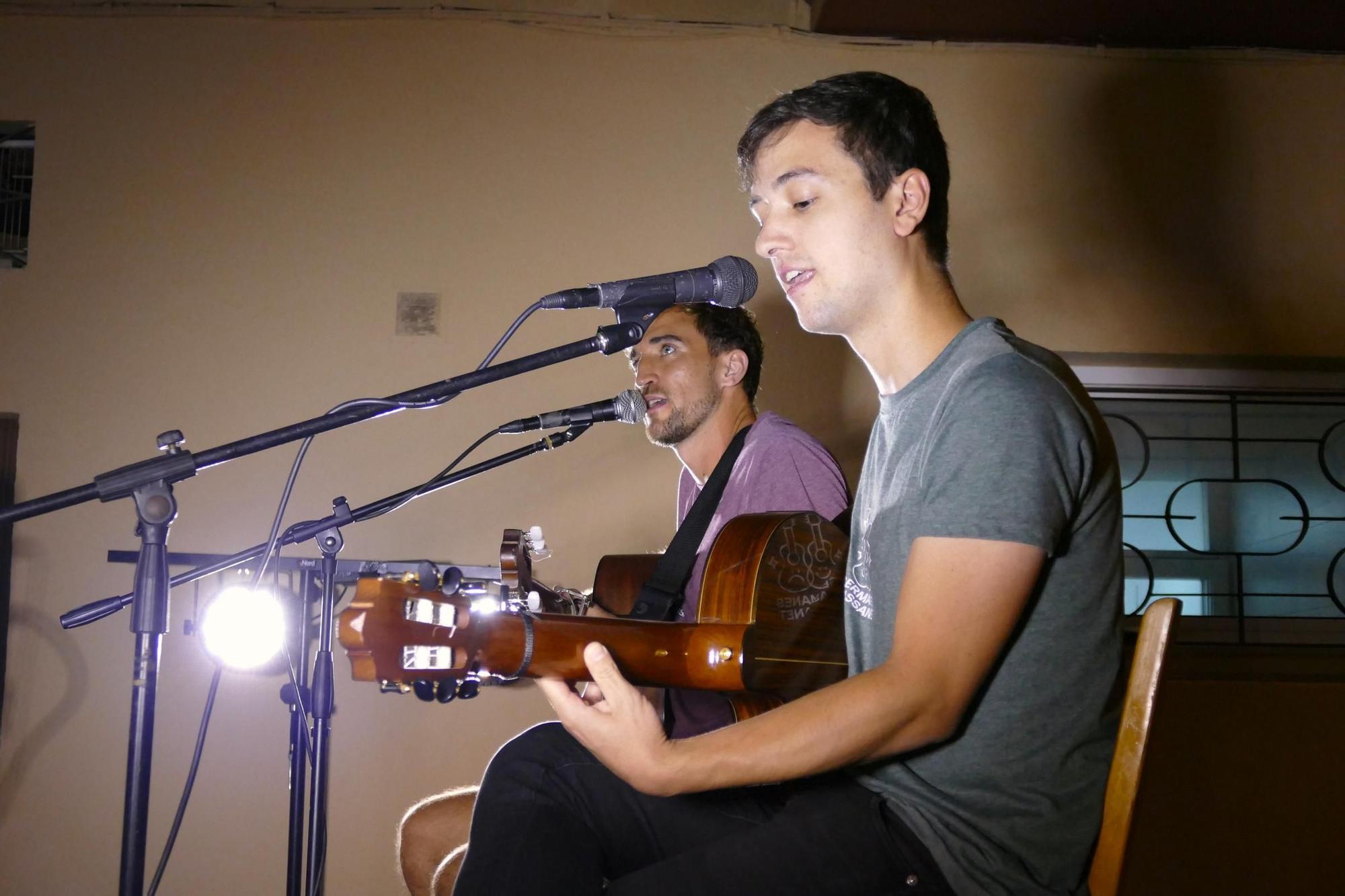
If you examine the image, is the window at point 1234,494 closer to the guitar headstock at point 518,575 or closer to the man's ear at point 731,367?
the man's ear at point 731,367

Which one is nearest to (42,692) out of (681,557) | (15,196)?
(15,196)

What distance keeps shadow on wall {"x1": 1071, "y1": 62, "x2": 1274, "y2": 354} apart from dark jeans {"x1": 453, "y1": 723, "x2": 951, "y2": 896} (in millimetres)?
2735

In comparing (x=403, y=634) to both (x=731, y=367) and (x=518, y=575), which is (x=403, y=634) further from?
(x=731, y=367)

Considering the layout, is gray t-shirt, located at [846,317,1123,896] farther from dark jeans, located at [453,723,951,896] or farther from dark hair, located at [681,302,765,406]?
dark hair, located at [681,302,765,406]

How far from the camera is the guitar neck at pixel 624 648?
125 centimetres

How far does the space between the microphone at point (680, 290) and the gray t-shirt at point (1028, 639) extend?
564mm

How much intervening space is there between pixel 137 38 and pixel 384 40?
35.4 inches

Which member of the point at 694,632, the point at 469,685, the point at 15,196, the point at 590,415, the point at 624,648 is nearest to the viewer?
the point at 469,685

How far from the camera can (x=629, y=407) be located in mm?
2061

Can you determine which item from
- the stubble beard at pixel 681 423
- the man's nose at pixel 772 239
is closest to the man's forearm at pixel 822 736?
the man's nose at pixel 772 239

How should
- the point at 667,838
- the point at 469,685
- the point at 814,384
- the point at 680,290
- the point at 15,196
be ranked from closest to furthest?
the point at 469,685 < the point at 667,838 < the point at 680,290 < the point at 814,384 < the point at 15,196

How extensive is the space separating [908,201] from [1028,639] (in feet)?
2.17

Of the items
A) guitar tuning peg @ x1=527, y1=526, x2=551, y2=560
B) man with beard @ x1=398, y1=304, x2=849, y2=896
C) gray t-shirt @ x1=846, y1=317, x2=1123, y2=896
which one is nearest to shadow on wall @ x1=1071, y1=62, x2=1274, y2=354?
man with beard @ x1=398, y1=304, x2=849, y2=896

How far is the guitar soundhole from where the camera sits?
1147 millimetres
